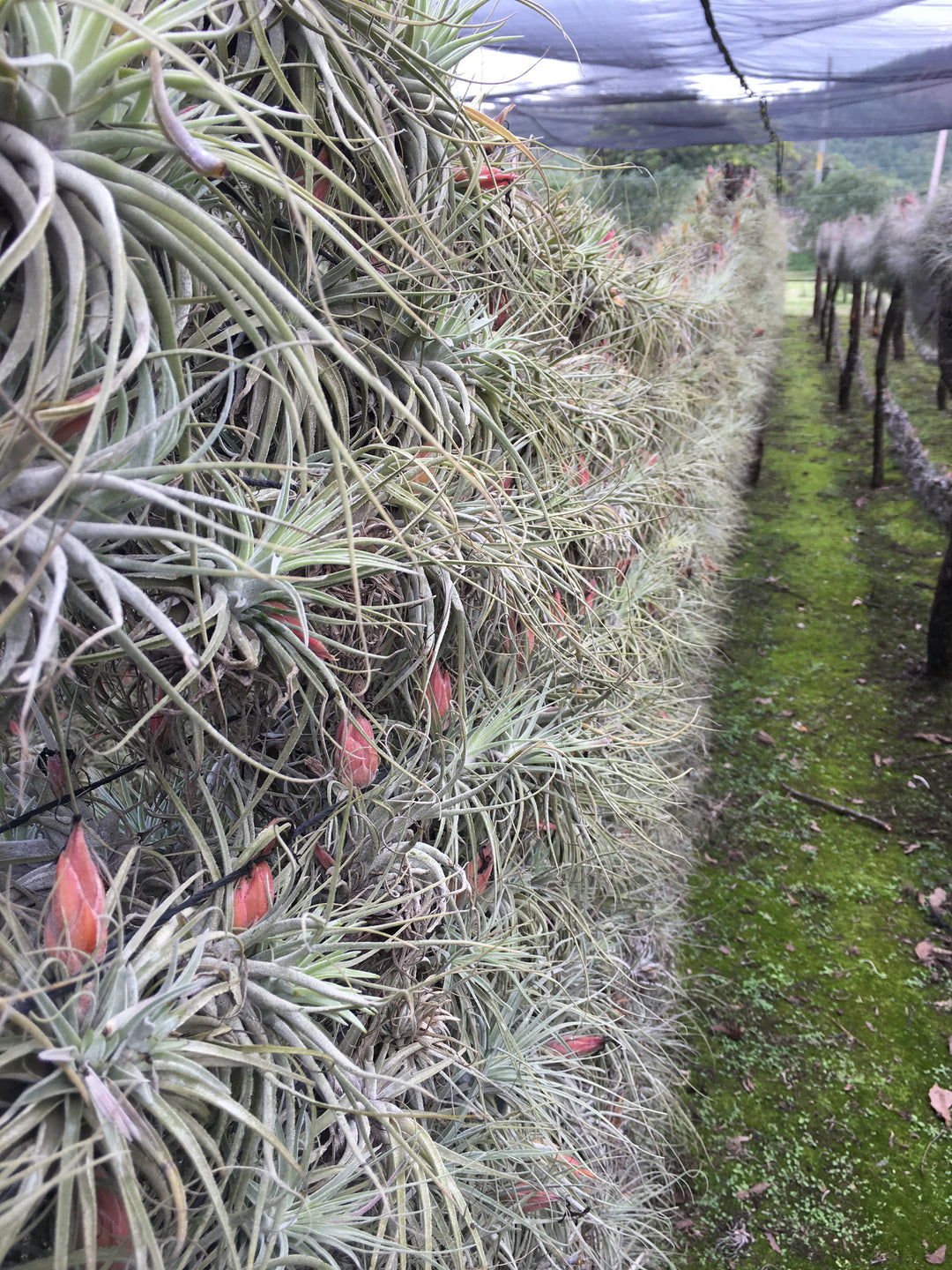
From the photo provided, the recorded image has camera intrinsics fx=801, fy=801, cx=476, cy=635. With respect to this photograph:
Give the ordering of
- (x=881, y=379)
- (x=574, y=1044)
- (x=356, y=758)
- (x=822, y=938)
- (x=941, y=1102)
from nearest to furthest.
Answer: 1. (x=356, y=758)
2. (x=574, y=1044)
3. (x=941, y=1102)
4. (x=822, y=938)
5. (x=881, y=379)

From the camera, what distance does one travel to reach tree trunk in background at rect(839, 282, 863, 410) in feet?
27.9

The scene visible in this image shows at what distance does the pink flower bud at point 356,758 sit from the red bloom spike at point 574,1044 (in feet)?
2.71

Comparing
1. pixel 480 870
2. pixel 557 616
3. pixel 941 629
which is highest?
pixel 557 616

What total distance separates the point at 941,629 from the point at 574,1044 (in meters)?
3.80

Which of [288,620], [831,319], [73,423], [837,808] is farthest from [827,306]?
[73,423]

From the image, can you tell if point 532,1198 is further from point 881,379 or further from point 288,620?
point 881,379

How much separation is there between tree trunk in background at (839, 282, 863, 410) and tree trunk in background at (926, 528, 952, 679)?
5335 millimetres

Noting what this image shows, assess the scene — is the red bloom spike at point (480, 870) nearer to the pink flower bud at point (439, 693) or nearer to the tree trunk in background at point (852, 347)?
the pink flower bud at point (439, 693)

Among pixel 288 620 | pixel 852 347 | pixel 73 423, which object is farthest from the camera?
pixel 852 347

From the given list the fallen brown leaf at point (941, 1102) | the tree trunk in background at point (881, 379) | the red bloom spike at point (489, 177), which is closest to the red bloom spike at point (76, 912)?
the red bloom spike at point (489, 177)

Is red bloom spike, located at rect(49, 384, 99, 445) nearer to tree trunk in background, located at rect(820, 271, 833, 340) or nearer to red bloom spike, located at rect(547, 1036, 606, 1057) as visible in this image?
red bloom spike, located at rect(547, 1036, 606, 1057)

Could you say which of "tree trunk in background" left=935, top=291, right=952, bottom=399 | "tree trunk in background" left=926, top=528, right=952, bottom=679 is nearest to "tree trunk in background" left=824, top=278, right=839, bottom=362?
"tree trunk in background" left=935, top=291, right=952, bottom=399

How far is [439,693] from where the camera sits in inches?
41.0

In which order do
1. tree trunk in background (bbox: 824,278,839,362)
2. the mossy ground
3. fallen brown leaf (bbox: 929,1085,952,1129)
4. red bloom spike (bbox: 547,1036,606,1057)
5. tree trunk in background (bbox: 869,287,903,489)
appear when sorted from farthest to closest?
tree trunk in background (bbox: 824,278,839,362) < tree trunk in background (bbox: 869,287,903,489) < fallen brown leaf (bbox: 929,1085,952,1129) < the mossy ground < red bloom spike (bbox: 547,1036,606,1057)
